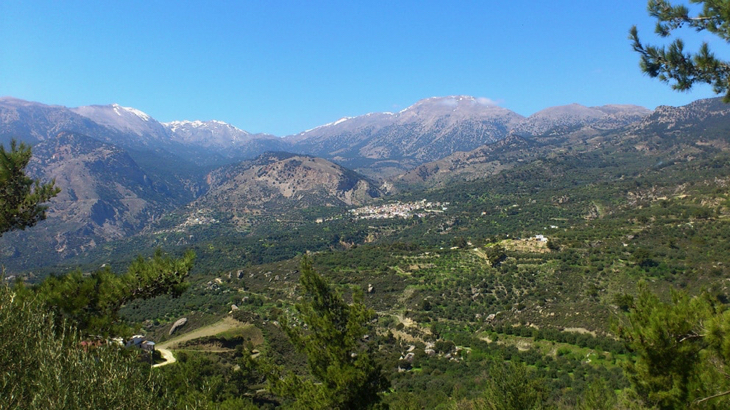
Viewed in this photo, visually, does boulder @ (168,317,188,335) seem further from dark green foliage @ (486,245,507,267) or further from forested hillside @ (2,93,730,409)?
dark green foliage @ (486,245,507,267)

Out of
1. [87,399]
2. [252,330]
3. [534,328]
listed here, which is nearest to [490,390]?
[87,399]

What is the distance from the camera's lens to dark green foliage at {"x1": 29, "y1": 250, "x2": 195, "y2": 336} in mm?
7688

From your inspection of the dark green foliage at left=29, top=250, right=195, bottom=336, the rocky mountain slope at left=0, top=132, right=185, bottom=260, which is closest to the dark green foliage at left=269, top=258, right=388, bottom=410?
the dark green foliage at left=29, top=250, right=195, bottom=336

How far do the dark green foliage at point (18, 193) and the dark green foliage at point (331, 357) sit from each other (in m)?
7.15

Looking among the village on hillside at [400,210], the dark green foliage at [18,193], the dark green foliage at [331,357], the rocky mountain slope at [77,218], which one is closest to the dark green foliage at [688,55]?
the dark green foliage at [331,357]

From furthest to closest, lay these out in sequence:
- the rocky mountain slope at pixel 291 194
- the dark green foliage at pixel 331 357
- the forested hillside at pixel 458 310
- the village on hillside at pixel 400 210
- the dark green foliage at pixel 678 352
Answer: the rocky mountain slope at pixel 291 194
the village on hillside at pixel 400 210
the dark green foliage at pixel 331 357
the forested hillside at pixel 458 310
the dark green foliage at pixel 678 352

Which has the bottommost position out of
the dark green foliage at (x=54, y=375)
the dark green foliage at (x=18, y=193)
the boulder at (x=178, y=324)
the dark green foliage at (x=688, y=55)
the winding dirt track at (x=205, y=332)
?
the boulder at (x=178, y=324)

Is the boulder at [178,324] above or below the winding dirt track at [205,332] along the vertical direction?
below

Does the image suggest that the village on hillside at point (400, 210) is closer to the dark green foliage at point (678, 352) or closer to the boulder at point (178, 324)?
the boulder at point (178, 324)

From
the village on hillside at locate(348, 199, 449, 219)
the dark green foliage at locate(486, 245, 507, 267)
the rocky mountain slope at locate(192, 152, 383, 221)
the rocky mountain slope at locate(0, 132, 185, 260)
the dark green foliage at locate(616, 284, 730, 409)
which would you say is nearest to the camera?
the dark green foliage at locate(616, 284, 730, 409)

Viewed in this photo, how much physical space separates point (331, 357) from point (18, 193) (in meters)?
9.02

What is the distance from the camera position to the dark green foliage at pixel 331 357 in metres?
9.14

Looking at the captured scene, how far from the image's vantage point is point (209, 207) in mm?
174500

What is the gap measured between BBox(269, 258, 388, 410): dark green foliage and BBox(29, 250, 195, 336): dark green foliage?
2.93 meters
